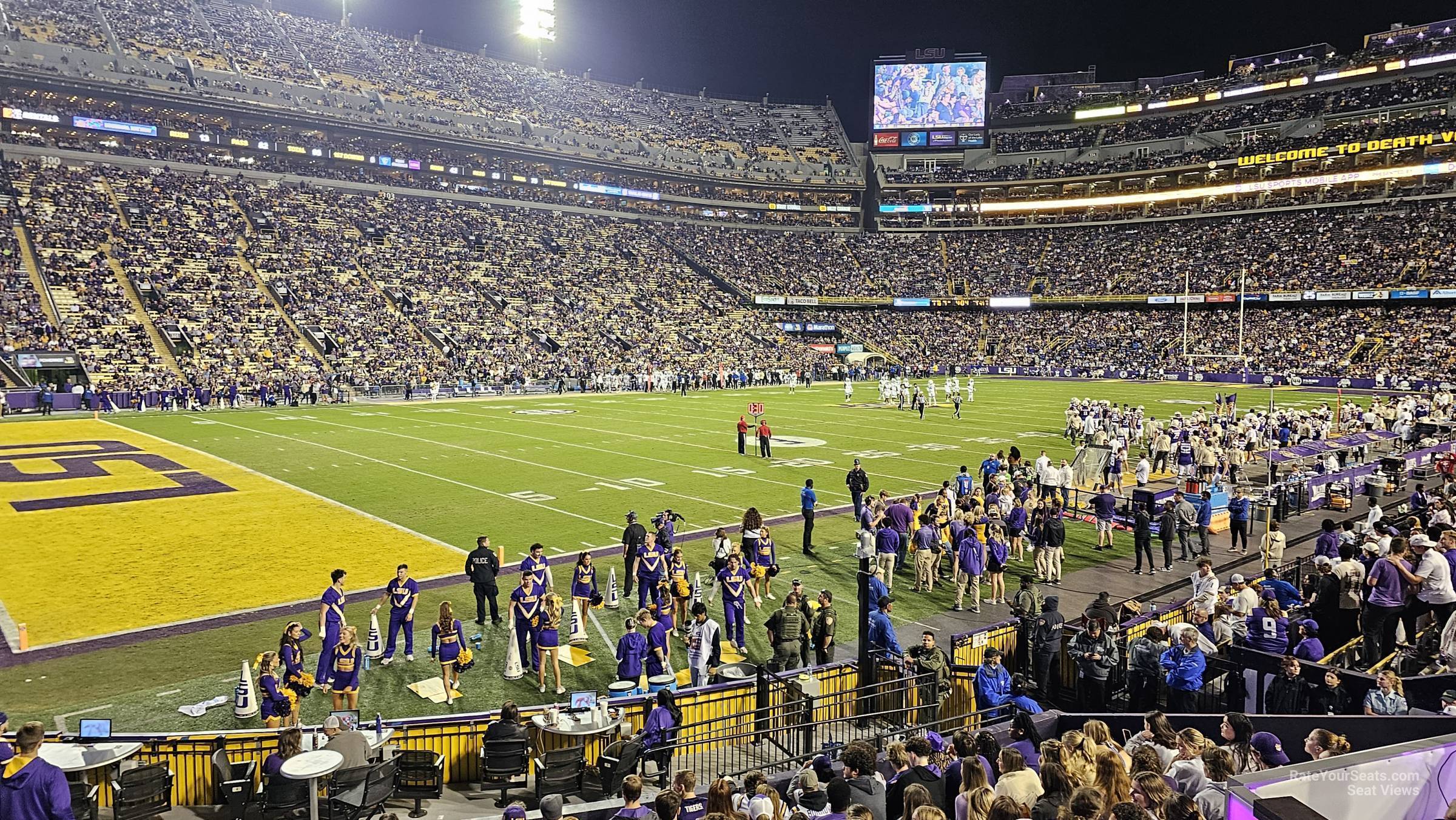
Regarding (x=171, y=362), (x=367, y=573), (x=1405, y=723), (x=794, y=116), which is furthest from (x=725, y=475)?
(x=794, y=116)

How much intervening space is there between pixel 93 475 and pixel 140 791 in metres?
20.5

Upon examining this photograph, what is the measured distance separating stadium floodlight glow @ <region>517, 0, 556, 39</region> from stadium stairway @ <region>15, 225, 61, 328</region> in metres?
53.0

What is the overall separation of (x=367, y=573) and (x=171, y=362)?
38.0m

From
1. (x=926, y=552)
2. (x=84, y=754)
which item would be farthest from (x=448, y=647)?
(x=926, y=552)

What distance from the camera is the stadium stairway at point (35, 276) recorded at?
145 ft

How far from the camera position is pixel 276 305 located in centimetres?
5278

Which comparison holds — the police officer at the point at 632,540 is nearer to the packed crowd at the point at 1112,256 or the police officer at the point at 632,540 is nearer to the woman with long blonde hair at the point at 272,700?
the woman with long blonde hair at the point at 272,700

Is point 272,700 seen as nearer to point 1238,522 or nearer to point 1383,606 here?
point 1383,606

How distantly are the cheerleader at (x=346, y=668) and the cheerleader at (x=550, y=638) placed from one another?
196 cm

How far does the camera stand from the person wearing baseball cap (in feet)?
19.7

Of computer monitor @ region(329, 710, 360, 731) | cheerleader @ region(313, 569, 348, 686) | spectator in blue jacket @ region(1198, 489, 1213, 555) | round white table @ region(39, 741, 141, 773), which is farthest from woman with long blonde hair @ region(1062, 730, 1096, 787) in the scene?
spectator in blue jacket @ region(1198, 489, 1213, 555)

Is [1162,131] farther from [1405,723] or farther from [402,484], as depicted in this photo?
[1405,723]

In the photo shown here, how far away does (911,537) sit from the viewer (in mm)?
15273

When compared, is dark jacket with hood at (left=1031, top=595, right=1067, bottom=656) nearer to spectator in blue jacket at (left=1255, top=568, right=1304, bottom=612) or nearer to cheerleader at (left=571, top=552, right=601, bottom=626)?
spectator in blue jacket at (left=1255, top=568, right=1304, bottom=612)
